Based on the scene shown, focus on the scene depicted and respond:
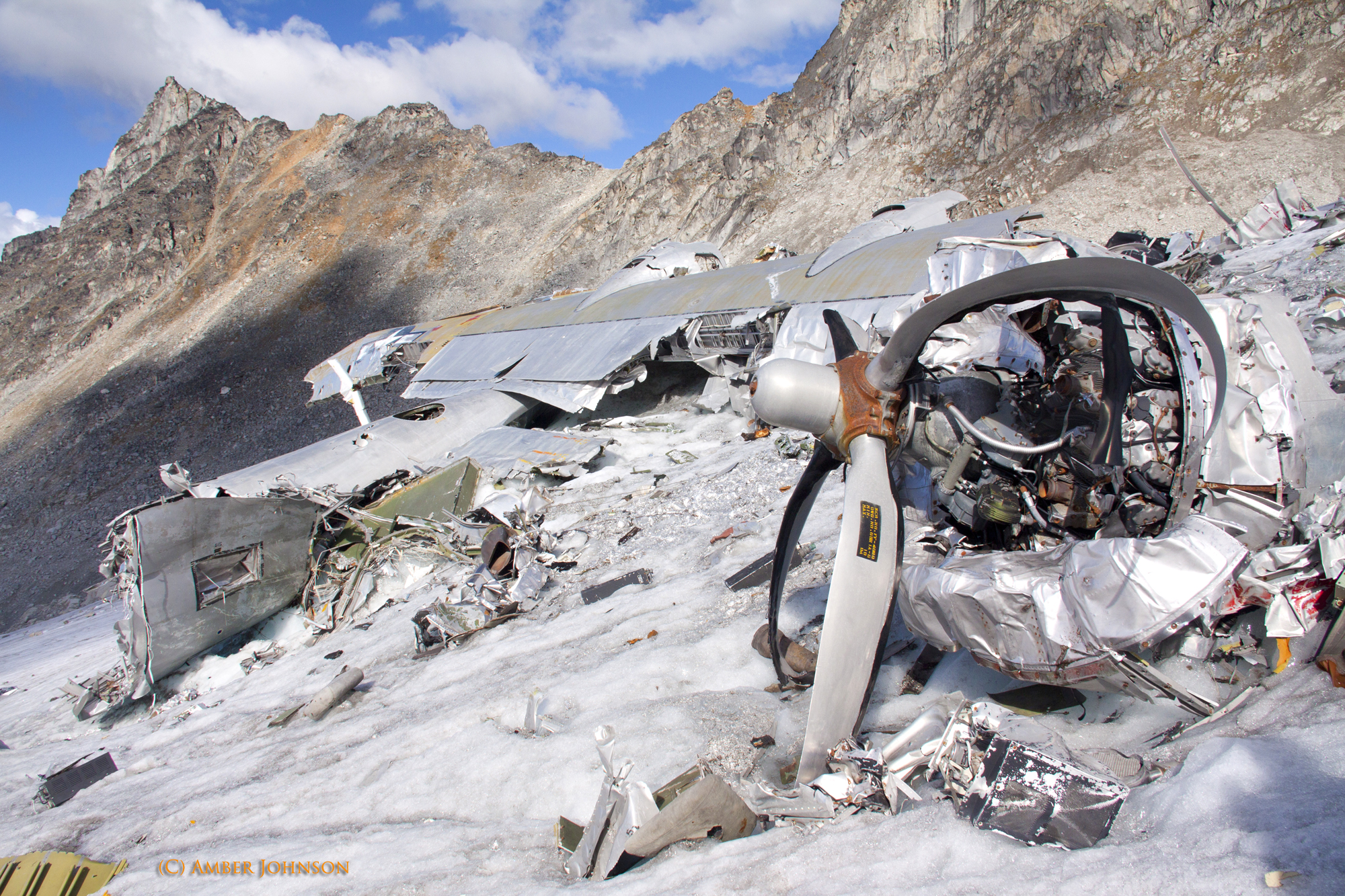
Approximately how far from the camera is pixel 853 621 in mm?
3227

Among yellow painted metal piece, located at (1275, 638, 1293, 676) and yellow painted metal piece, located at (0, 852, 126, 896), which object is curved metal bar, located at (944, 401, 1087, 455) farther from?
yellow painted metal piece, located at (0, 852, 126, 896)

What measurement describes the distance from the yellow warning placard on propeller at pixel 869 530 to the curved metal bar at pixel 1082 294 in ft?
2.90

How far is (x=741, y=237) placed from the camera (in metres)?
29.5

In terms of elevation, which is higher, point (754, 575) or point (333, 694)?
point (754, 575)

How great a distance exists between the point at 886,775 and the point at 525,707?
8.98 ft

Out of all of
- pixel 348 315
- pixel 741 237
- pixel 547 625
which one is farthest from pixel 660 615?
pixel 348 315

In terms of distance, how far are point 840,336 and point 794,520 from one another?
1.23m

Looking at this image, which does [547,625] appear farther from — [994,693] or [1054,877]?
[1054,877]

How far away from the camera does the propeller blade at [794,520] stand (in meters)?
3.89

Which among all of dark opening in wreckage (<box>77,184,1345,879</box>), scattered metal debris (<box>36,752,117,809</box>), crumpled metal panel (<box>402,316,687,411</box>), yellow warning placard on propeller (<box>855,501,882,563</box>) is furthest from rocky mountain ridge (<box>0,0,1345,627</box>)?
yellow warning placard on propeller (<box>855,501,882,563</box>)

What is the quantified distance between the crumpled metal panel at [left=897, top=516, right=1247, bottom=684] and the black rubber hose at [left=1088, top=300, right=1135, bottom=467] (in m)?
0.42

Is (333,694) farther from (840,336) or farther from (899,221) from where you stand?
(899,221)

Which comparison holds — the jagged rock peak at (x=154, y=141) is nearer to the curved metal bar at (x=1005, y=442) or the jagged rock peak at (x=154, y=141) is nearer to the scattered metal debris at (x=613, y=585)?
the scattered metal debris at (x=613, y=585)

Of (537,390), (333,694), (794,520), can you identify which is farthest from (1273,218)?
(333,694)
